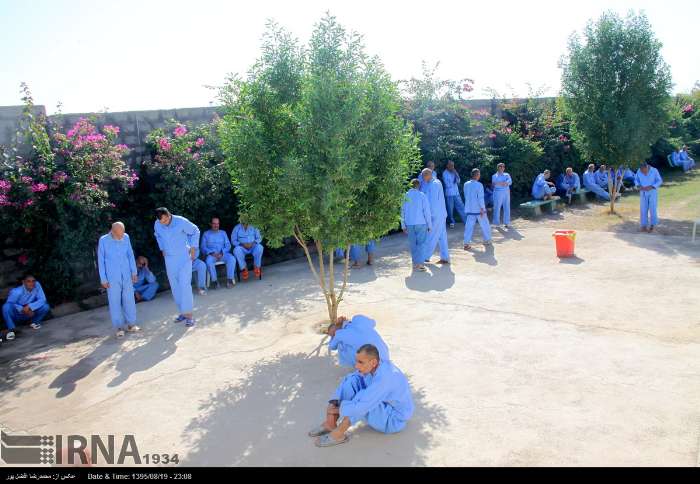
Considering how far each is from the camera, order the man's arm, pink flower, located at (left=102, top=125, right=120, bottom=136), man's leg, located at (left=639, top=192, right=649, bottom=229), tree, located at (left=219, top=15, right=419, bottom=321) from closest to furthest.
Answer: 1. tree, located at (left=219, top=15, right=419, bottom=321)
2. the man's arm
3. pink flower, located at (left=102, top=125, right=120, bottom=136)
4. man's leg, located at (left=639, top=192, right=649, bottom=229)

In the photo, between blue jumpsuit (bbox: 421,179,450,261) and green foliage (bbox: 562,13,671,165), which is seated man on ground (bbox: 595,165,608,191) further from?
blue jumpsuit (bbox: 421,179,450,261)

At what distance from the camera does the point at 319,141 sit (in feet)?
19.0

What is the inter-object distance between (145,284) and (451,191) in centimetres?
795

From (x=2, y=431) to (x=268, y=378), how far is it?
2.43 metres

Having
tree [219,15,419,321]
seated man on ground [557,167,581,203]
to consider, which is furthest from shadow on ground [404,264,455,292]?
seated man on ground [557,167,581,203]

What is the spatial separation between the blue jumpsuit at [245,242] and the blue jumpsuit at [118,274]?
2.66m

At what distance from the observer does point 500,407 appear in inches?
189

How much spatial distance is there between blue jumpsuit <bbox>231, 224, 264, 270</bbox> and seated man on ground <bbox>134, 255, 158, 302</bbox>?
1.53 meters

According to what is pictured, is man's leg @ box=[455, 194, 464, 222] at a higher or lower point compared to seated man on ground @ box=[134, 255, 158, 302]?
higher

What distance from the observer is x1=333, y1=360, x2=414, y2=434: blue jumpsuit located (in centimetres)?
429

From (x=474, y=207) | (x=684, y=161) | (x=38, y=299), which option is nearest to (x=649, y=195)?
(x=474, y=207)

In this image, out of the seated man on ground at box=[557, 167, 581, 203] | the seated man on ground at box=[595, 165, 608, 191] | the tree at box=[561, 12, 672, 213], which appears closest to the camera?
the tree at box=[561, 12, 672, 213]

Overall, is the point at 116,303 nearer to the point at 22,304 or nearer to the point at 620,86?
the point at 22,304
